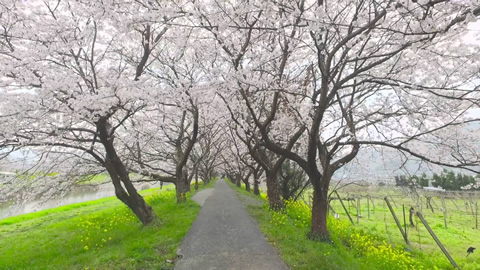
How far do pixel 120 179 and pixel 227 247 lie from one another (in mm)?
4638

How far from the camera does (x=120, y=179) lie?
9.16 metres

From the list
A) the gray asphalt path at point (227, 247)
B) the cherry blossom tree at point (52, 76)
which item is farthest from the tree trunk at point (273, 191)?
the cherry blossom tree at point (52, 76)

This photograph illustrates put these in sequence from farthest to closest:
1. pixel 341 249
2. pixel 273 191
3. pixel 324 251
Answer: pixel 273 191
pixel 341 249
pixel 324 251

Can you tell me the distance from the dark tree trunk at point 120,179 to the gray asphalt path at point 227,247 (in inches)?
72.2

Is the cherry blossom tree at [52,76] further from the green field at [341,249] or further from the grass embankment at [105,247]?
the green field at [341,249]

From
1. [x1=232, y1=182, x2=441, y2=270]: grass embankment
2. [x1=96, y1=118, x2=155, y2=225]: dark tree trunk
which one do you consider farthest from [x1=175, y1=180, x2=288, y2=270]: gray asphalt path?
[x1=96, y1=118, x2=155, y2=225]: dark tree trunk

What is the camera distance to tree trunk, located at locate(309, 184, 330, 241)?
24.5 ft

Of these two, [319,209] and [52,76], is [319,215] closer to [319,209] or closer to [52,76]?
[319,209]

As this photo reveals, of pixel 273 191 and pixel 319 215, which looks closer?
pixel 319 215

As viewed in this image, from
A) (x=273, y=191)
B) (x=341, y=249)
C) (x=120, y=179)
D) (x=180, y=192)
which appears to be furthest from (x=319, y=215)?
(x=180, y=192)

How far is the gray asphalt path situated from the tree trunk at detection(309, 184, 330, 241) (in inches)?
59.0

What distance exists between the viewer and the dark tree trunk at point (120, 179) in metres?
8.60

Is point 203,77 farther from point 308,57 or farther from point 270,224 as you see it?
point 270,224

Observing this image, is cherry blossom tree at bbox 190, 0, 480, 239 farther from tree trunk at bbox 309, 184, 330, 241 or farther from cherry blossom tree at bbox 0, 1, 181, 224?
cherry blossom tree at bbox 0, 1, 181, 224
